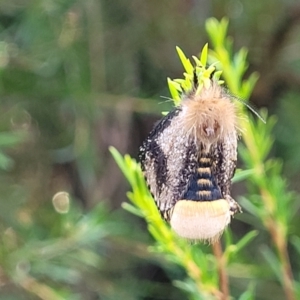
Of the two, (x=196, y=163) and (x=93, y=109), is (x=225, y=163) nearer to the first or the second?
(x=196, y=163)

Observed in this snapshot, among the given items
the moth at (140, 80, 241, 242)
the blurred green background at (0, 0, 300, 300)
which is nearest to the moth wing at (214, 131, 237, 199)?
the moth at (140, 80, 241, 242)

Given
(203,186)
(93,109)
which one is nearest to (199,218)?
(203,186)

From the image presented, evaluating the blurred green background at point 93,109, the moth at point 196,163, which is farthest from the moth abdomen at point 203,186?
the blurred green background at point 93,109

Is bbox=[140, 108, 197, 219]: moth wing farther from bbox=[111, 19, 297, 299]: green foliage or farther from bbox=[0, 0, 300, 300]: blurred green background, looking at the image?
bbox=[0, 0, 300, 300]: blurred green background

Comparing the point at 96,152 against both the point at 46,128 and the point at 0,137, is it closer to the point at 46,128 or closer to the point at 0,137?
the point at 46,128

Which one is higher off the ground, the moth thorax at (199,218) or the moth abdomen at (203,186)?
the moth abdomen at (203,186)

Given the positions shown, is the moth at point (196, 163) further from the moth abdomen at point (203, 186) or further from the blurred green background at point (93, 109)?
the blurred green background at point (93, 109)
